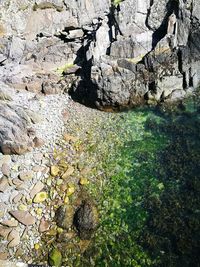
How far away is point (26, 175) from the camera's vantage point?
76.5 feet

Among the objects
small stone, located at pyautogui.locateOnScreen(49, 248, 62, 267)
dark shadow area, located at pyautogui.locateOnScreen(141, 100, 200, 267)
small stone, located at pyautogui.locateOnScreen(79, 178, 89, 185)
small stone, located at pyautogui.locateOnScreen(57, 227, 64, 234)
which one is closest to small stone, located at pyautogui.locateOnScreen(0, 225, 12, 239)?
small stone, located at pyautogui.locateOnScreen(57, 227, 64, 234)

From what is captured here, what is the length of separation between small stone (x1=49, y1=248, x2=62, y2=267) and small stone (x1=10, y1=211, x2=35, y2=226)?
10.2 ft

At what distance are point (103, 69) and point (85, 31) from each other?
16766 millimetres

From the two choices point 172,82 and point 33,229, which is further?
point 172,82

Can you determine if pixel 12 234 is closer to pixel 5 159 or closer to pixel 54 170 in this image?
pixel 54 170

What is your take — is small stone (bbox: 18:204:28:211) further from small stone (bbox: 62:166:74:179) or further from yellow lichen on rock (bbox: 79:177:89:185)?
yellow lichen on rock (bbox: 79:177:89:185)

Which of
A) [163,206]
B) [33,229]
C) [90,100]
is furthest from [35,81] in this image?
[163,206]

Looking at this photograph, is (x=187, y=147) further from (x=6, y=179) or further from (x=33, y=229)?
(x=6, y=179)

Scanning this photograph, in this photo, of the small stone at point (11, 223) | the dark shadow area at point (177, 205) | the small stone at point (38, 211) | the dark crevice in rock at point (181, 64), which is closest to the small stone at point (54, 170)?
the small stone at point (38, 211)

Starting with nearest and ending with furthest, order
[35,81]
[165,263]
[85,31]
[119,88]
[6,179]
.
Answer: [165,263]
[6,179]
[119,88]
[35,81]
[85,31]

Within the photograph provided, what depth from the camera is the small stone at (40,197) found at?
837 inches

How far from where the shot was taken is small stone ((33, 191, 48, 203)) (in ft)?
69.8

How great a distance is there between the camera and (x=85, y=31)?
44719 millimetres

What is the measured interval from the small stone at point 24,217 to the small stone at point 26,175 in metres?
3.32
